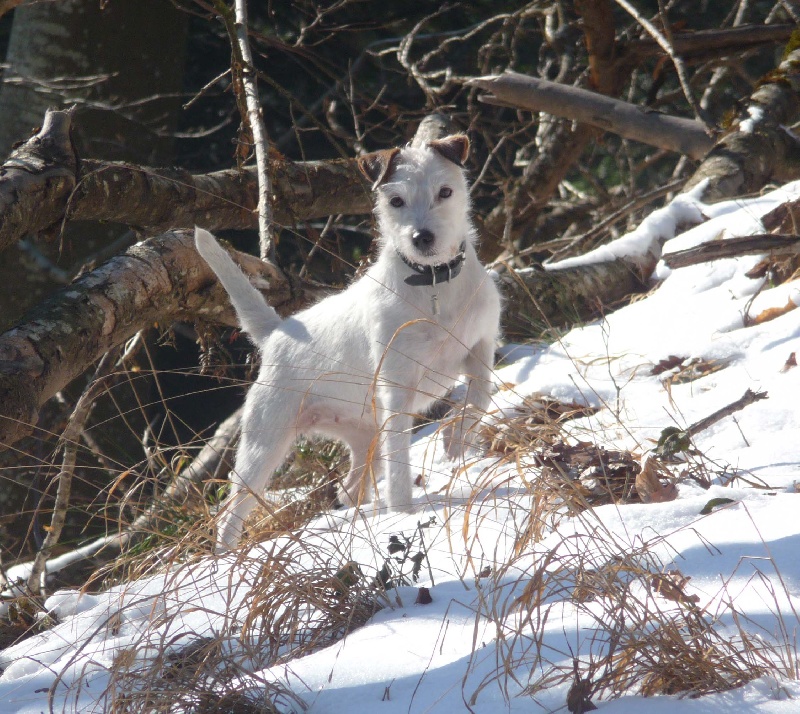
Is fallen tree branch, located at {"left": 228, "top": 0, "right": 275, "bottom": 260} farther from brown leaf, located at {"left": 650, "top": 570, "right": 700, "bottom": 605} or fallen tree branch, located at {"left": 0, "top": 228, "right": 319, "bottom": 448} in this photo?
brown leaf, located at {"left": 650, "top": 570, "right": 700, "bottom": 605}

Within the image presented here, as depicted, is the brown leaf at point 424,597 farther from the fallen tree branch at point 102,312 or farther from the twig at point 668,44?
the twig at point 668,44

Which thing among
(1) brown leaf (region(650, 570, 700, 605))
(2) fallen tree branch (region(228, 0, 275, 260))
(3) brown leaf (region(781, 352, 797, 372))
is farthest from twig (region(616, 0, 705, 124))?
(1) brown leaf (region(650, 570, 700, 605))

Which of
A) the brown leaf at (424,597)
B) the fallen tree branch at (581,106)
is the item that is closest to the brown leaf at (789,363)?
the brown leaf at (424,597)

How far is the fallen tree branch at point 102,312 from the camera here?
338 centimetres

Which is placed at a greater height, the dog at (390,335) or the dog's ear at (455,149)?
the dog's ear at (455,149)

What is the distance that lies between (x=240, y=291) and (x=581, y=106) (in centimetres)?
351

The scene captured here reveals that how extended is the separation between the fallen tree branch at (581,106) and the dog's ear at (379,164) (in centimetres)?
280

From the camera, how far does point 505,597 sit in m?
2.26

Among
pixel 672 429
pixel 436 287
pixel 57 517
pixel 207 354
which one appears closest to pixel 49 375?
pixel 57 517

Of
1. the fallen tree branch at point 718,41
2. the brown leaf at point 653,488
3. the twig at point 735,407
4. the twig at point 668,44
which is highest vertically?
the fallen tree branch at point 718,41

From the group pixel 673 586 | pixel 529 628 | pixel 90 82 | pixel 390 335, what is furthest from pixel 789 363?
pixel 90 82

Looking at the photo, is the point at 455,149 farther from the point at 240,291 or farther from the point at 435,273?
the point at 240,291

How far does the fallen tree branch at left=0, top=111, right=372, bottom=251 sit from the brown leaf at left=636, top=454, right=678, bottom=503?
2.35 meters

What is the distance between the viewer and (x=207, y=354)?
186 inches
